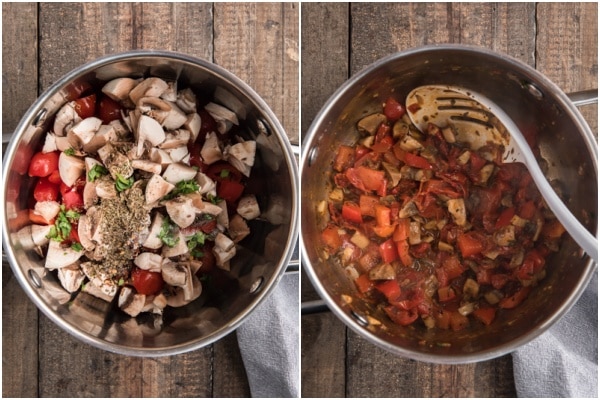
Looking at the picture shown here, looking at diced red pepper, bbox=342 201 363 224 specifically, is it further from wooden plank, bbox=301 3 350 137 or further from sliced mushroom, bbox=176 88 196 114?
sliced mushroom, bbox=176 88 196 114

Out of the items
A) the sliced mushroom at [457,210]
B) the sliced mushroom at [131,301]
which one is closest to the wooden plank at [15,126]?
the sliced mushroom at [131,301]

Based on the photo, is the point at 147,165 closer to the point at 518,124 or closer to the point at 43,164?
the point at 43,164

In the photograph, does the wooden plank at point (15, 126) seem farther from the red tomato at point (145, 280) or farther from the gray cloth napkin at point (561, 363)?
the gray cloth napkin at point (561, 363)

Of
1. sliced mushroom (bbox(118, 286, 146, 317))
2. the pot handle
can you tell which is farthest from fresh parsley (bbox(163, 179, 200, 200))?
the pot handle

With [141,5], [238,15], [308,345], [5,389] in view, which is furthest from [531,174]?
[5,389]

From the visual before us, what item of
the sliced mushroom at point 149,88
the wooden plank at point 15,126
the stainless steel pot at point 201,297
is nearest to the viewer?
the stainless steel pot at point 201,297

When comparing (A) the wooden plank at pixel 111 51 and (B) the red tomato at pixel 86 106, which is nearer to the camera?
(B) the red tomato at pixel 86 106
